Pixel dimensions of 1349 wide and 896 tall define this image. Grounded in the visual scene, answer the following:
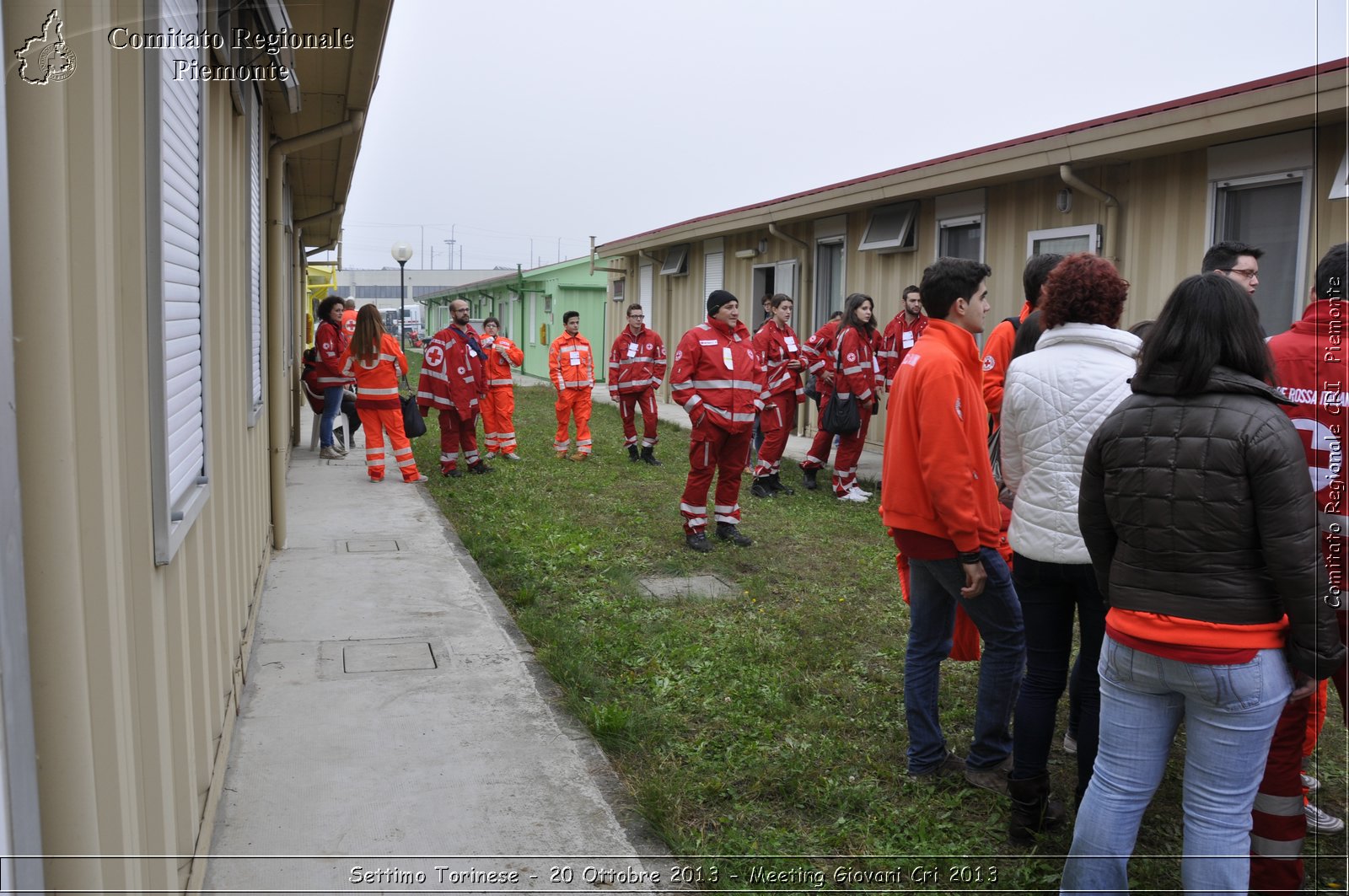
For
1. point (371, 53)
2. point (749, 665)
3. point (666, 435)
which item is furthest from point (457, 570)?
point (666, 435)

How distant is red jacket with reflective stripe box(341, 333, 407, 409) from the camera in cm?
1107

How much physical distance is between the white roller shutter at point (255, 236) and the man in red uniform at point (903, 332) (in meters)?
5.33

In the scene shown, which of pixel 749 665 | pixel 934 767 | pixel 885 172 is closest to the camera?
pixel 934 767

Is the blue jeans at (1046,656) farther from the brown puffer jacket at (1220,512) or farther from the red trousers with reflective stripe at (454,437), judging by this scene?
the red trousers with reflective stripe at (454,437)

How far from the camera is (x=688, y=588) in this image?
7148mm

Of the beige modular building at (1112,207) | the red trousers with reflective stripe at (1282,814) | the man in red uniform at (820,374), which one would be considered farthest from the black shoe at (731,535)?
the red trousers with reflective stripe at (1282,814)

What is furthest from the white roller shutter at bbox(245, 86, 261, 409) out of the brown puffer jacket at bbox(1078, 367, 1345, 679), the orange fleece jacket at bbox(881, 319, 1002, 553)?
the brown puffer jacket at bbox(1078, 367, 1345, 679)

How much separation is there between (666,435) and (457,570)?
8.55 m

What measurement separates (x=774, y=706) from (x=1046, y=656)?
1505mm

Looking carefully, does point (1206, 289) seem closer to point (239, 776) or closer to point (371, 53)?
point (239, 776)

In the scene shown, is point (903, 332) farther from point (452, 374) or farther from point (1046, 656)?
point (1046, 656)

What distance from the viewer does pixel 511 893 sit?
3.29 metres

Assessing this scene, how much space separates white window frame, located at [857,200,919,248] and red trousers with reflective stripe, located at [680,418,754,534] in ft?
16.6

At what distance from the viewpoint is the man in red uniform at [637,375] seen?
1307cm
